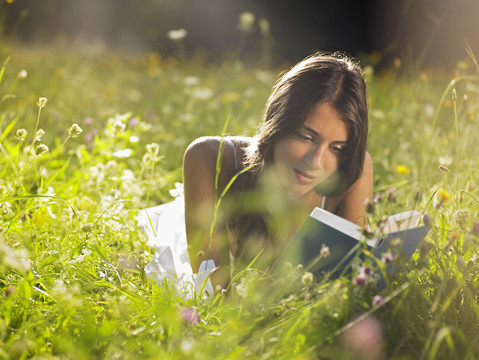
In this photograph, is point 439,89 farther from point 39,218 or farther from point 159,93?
point 39,218

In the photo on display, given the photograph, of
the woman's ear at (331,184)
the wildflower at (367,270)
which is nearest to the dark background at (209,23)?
the woman's ear at (331,184)

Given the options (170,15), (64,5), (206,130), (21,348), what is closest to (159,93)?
(206,130)

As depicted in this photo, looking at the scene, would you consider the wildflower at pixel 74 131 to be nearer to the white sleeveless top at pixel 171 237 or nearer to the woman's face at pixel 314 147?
the white sleeveless top at pixel 171 237

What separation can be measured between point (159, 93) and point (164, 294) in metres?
3.32

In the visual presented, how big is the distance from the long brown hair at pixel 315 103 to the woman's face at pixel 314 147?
24 millimetres

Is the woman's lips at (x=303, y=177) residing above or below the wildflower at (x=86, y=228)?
above

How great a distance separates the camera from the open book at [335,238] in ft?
3.94

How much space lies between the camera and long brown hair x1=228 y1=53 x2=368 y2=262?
1.66 metres

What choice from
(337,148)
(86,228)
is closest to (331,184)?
(337,148)

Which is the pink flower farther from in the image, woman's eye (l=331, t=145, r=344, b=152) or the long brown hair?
woman's eye (l=331, t=145, r=344, b=152)

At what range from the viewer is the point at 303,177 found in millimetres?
1699

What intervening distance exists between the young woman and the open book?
0.98ft

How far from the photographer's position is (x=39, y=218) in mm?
1549

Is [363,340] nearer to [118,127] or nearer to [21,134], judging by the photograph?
[21,134]
